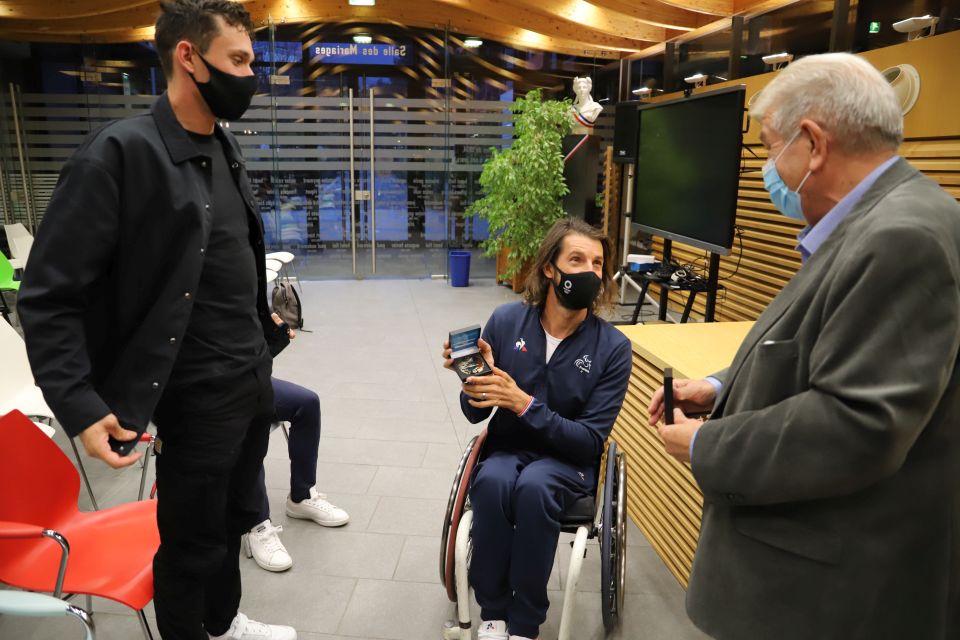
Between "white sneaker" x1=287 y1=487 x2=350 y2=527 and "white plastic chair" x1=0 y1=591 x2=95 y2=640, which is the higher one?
"white plastic chair" x1=0 y1=591 x2=95 y2=640

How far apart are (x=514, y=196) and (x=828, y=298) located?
7120 millimetres

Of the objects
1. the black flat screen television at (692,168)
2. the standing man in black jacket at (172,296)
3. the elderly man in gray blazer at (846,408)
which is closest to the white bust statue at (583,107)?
the black flat screen television at (692,168)

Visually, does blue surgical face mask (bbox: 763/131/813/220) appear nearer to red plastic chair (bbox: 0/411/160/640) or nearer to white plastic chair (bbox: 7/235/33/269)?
red plastic chair (bbox: 0/411/160/640)

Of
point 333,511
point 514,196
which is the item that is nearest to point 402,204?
point 514,196

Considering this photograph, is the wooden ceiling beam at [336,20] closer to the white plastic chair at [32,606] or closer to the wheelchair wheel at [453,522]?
the wheelchair wheel at [453,522]

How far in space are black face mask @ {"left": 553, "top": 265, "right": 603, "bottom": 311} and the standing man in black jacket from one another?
3.23 feet

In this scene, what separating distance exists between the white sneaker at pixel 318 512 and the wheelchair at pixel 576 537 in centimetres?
89

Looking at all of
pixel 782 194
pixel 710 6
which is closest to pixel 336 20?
pixel 710 6

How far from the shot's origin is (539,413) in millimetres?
2088

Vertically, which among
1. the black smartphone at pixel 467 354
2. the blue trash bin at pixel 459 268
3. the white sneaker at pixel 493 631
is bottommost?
the white sneaker at pixel 493 631

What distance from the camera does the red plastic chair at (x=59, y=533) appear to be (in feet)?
5.60

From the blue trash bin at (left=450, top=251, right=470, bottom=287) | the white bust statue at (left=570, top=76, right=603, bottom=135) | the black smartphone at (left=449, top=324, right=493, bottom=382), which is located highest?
the white bust statue at (left=570, top=76, right=603, bottom=135)

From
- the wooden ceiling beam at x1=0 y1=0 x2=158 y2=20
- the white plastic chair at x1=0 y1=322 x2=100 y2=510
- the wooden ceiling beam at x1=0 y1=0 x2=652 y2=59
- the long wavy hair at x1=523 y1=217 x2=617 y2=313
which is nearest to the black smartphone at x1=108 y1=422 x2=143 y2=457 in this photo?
the long wavy hair at x1=523 y1=217 x2=617 y2=313

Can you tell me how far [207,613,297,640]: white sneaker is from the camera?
2156 millimetres
